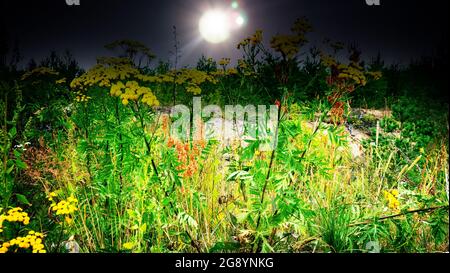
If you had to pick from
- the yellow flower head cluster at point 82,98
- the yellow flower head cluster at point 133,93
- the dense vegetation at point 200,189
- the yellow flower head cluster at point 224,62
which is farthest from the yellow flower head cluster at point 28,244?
the yellow flower head cluster at point 224,62

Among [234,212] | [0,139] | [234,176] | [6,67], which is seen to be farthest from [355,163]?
[6,67]

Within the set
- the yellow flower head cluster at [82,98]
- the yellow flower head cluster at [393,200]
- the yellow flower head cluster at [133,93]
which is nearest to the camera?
the yellow flower head cluster at [133,93]

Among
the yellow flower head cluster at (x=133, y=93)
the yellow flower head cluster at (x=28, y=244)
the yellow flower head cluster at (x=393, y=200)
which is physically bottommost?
the yellow flower head cluster at (x=28, y=244)

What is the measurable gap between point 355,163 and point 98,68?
2578mm

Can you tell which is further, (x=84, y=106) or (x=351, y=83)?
(x=84, y=106)

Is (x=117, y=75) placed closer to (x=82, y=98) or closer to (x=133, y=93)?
(x=133, y=93)

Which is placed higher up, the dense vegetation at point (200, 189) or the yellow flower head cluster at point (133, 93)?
the yellow flower head cluster at point (133, 93)

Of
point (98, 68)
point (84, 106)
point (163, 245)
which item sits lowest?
point (163, 245)

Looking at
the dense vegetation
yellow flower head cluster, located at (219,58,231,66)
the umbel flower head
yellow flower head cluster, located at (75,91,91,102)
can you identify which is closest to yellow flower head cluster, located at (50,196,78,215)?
the dense vegetation

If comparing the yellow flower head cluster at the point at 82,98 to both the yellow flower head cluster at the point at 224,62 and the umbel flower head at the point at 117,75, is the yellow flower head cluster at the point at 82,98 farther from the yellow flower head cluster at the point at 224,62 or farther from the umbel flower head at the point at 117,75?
the yellow flower head cluster at the point at 224,62

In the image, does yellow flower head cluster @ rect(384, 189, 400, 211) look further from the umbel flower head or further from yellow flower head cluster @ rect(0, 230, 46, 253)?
yellow flower head cluster @ rect(0, 230, 46, 253)

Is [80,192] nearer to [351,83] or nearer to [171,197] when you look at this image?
[171,197]
